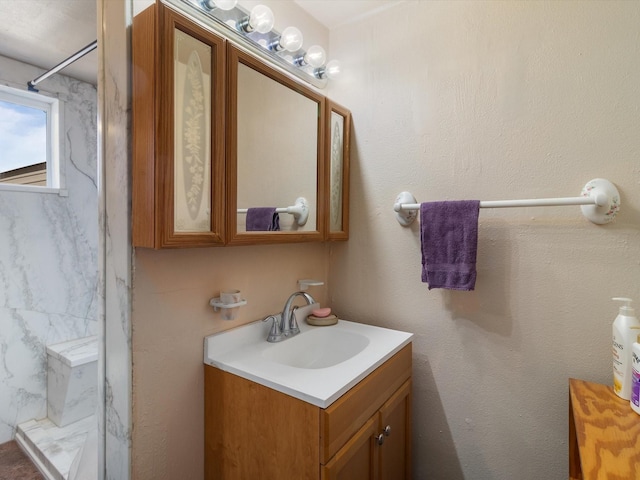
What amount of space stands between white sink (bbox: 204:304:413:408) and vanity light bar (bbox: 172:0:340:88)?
1.04m

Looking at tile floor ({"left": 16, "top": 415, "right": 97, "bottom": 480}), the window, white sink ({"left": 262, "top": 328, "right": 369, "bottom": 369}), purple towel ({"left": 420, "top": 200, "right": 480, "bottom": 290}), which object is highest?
the window

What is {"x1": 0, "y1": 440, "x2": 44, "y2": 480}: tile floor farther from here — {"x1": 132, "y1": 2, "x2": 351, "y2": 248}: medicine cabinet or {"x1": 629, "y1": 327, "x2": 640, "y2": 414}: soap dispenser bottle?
Answer: {"x1": 629, "y1": 327, "x2": 640, "y2": 414}: soap dispenser bottle

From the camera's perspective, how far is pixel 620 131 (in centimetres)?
106

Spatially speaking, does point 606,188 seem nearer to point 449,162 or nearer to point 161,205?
point 449,162

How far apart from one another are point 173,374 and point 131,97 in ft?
A: 2.64

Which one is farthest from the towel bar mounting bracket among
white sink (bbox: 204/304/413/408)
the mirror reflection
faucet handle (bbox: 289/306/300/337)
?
faucet handle (bbox: 289/306/300/337)

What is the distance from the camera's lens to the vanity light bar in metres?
1.07

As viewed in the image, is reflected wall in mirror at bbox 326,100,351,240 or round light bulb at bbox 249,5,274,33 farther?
reflected wall in mirror at bbox 326,100,351,240

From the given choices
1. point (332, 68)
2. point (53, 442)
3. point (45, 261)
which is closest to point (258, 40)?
point (332, 68)

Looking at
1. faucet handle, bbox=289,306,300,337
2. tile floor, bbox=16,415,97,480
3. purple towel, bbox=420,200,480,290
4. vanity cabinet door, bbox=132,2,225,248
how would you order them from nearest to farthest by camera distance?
1. vanity cabinet door, bbox=132,2,225,248
2. purple towel, bbox=420,200,480,290
3. faucet handle, bbox=289,306,300,337
4. tile floor, bbox=16,415,97,480

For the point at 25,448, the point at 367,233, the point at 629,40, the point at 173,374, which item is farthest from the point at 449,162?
the point at 25,448

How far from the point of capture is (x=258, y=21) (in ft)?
3.85

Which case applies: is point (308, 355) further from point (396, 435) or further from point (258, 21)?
point (258, 21)

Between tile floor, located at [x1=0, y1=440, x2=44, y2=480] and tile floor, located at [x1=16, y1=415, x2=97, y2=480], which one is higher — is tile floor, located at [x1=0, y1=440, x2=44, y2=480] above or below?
below
